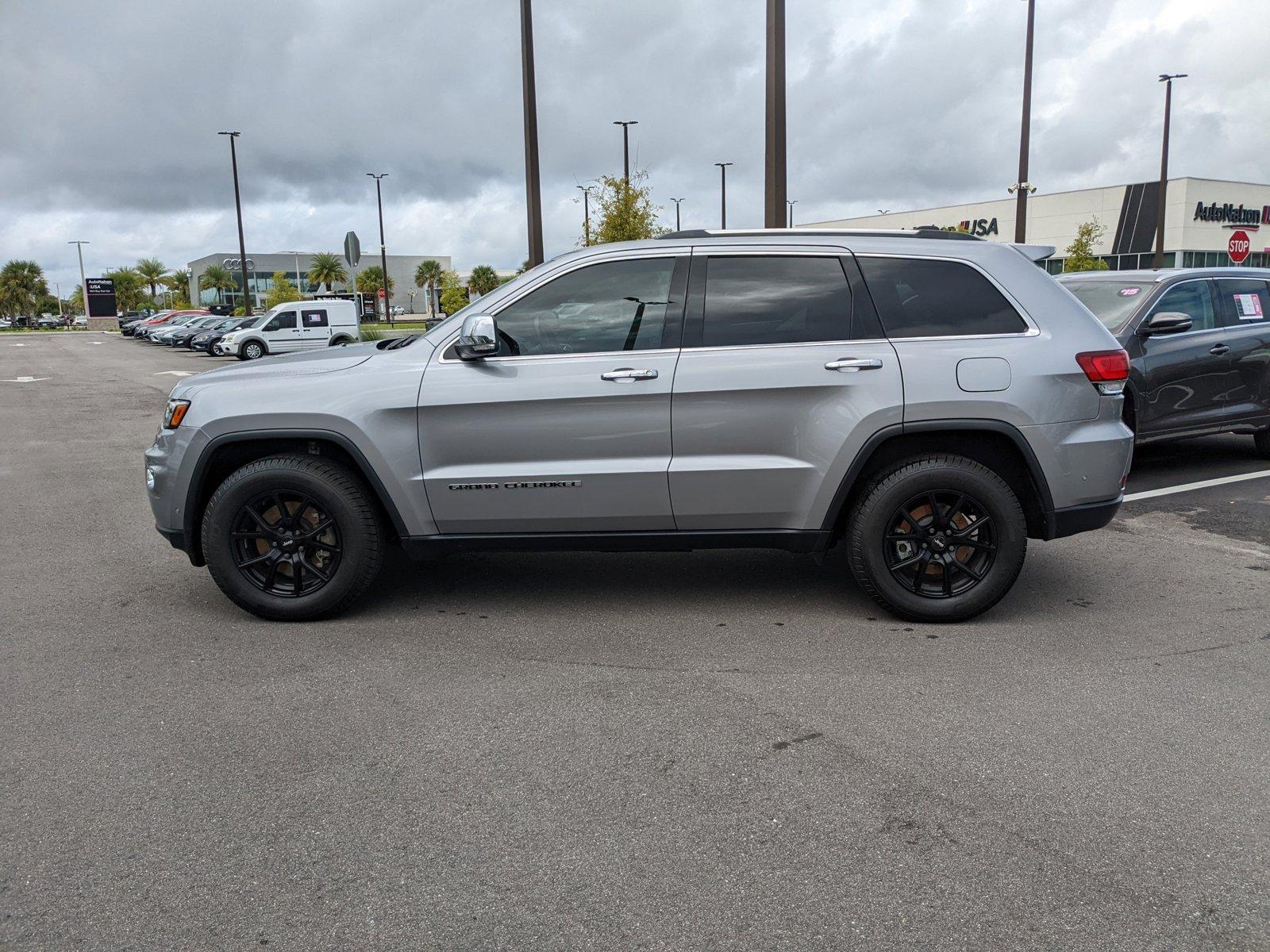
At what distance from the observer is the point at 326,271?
98.6 m

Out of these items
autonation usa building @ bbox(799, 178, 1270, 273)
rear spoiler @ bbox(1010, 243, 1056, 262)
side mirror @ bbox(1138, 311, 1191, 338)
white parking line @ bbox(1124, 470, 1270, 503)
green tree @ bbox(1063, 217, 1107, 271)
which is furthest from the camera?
autonation usa building @ bbox(799, 178, 1270, 273)

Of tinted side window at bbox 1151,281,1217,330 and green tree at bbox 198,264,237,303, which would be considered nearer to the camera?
tinted side window at bbox 1151,281,1217,330

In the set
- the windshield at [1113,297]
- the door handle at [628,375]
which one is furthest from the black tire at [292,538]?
the windshield at [1113,297]

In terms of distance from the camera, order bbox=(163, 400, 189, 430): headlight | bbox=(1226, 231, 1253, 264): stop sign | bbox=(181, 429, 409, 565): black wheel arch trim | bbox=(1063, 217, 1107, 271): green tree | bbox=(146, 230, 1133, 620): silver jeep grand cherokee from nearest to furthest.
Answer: bbox=(146, 230, 1133, 620): silver jeep grand cherokee < bbox=(181, 429, 409, 565): black wheel arch trim < bbox=(163, 400, 189, 430): headlight < bbox=(1226, 231, 1253, 264): stop sign < bbox=(1063, 217, 1107, 271): green tree

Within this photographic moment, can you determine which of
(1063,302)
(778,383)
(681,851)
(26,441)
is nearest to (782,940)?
(681,851)

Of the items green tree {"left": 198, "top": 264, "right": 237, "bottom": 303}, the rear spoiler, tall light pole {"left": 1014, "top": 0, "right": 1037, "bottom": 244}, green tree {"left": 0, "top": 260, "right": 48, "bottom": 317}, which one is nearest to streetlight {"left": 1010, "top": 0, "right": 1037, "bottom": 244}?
tall light pole {"left": 1014, "top": 0, "right": 1037, "bottom": 244}

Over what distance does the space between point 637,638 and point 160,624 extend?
2370mm

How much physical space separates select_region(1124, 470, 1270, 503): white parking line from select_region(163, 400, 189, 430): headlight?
654 centimetres

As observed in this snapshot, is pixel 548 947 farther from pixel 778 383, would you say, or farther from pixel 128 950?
pixel 778 383

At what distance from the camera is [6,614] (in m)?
5.30

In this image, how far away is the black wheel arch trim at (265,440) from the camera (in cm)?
493

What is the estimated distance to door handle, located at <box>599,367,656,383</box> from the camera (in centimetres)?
480

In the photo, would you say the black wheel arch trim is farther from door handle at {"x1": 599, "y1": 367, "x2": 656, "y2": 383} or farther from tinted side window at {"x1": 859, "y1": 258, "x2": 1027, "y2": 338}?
tinted side window at {"x1": 859, "y1": 258, "x2": 1027, "y2": 338}

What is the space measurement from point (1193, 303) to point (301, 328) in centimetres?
2824
